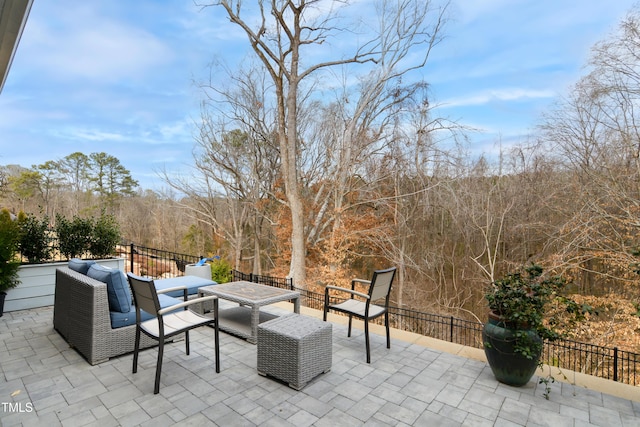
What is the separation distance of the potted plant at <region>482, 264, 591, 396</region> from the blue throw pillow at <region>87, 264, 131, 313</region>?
3344 mm

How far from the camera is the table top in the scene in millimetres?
3445

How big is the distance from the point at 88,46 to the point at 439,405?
8.18 metres

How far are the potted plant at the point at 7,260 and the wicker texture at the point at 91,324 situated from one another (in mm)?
1732

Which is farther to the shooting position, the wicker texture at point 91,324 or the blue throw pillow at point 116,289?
the blue throw pillow at point 116,289

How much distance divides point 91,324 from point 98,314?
12cm

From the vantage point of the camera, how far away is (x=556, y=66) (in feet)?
23.1

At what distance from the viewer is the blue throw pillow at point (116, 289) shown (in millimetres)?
2895

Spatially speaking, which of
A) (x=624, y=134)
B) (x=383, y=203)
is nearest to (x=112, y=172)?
(x=383, y=203)

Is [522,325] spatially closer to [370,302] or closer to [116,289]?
[370,302]

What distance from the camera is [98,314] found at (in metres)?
2.73

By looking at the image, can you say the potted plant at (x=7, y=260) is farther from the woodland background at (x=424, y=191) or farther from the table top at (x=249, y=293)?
the woodland background at (x=424, y=191)

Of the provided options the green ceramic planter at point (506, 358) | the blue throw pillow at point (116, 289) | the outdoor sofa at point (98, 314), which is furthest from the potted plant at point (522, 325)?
the blue throw pillow at point (116, 289)

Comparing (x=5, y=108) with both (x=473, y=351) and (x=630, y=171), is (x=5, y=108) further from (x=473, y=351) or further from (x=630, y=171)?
(x=630, y=171)

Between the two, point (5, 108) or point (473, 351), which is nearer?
point (473, 351)
